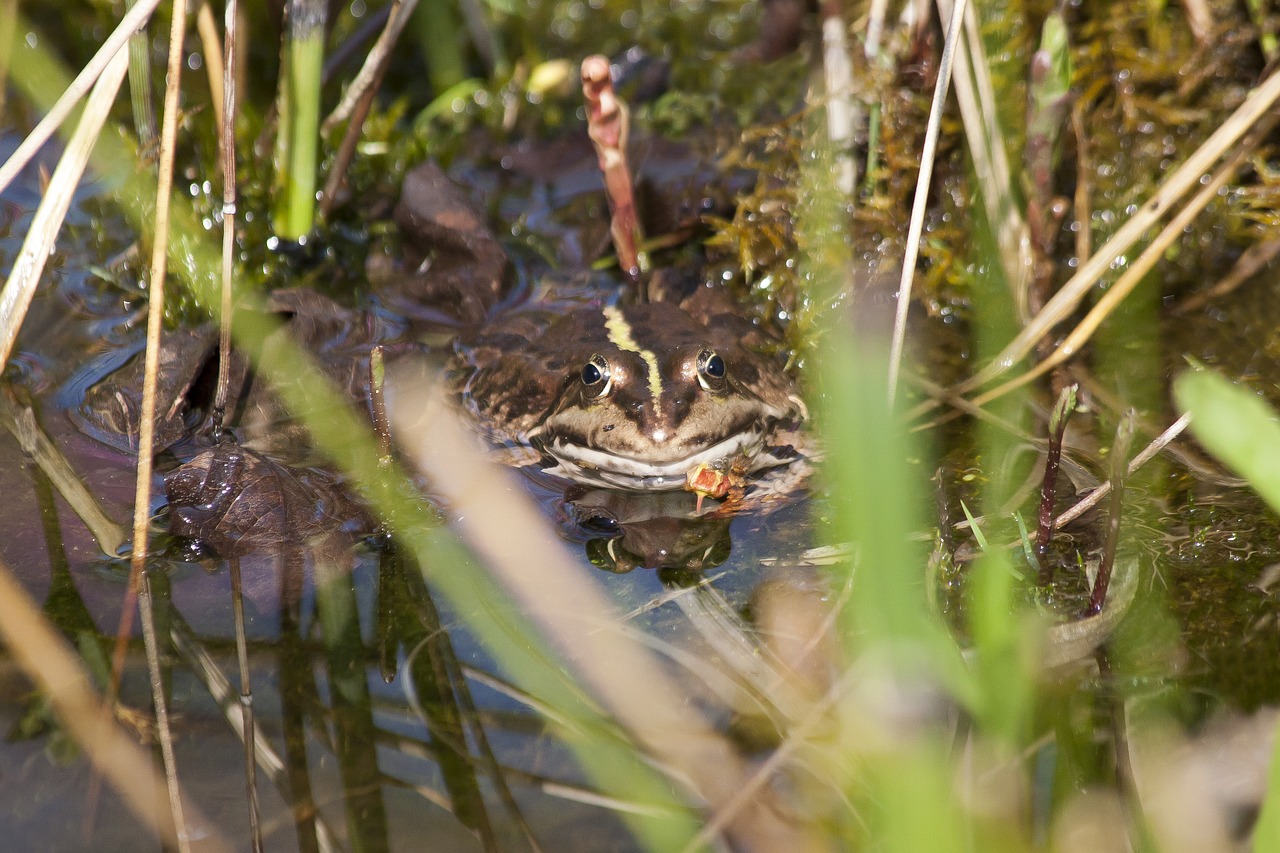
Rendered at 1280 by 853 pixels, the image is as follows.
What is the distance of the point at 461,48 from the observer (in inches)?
166

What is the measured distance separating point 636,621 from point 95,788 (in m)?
1.03

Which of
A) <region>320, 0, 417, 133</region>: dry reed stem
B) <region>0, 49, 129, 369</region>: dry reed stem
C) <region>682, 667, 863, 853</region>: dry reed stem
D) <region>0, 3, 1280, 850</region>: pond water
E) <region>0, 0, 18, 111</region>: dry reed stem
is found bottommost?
<region>682, 667, 863, 853</region>: dry reed stem

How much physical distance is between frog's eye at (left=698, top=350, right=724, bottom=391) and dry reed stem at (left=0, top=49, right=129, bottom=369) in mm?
1515

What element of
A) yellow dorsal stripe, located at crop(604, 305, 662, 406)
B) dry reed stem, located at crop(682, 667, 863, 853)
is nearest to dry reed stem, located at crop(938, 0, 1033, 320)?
yellow dorsal stripe, located at crop(604, 305, 662, 406)

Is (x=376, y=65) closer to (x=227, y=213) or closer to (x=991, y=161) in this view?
(x=227, y=213)

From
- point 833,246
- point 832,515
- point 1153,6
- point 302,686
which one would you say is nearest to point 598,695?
point 302,686

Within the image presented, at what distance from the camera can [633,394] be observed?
263cm

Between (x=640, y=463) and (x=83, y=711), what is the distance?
4.28ft

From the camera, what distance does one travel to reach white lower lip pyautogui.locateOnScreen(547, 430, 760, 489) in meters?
2.60

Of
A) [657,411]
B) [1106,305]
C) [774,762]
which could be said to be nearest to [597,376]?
[657,411]

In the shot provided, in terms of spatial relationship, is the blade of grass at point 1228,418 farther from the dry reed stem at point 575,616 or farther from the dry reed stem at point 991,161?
the dry reed stem at point 991,161

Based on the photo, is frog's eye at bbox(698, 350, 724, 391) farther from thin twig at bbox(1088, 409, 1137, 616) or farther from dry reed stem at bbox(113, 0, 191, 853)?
dry reed stem at bbox(113, 0, 191, 853)

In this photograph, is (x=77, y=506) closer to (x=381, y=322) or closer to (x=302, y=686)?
(x=302, y=686)

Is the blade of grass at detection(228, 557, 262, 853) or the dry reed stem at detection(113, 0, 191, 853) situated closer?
the blade of grass at detection(228, 557, 262, 853)
